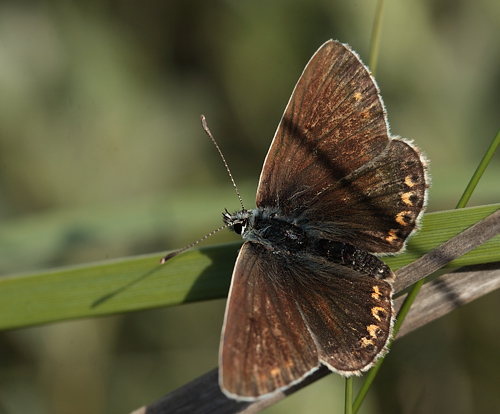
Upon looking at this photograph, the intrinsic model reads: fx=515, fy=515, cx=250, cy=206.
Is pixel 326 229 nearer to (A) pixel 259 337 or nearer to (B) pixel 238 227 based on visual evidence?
(B) pixel 238 227

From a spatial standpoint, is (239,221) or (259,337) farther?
(239,221)

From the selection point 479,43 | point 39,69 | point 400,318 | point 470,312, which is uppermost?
point 479,43

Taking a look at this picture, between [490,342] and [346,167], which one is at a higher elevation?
[346,167]

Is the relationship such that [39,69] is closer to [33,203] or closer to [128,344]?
[33,203]

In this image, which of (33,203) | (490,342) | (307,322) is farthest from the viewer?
(33,203)

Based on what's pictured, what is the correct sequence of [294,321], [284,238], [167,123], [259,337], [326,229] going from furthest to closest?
[167,123]
[326,229]
[284,238]
[294,321]
[259,337]

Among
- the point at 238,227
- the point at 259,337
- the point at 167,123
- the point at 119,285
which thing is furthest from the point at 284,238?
the point at 167,123

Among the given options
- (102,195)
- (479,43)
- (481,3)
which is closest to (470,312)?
(479,43)

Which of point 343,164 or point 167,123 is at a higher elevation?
point 343,164
